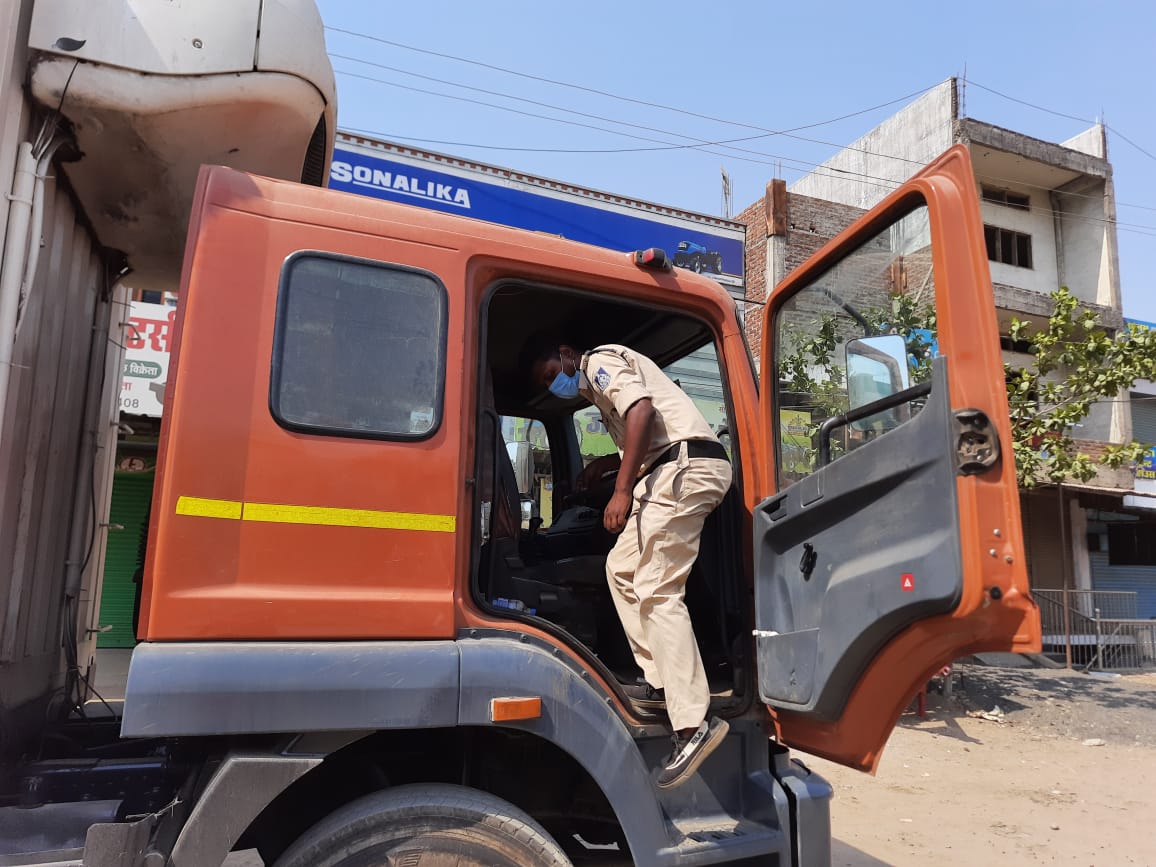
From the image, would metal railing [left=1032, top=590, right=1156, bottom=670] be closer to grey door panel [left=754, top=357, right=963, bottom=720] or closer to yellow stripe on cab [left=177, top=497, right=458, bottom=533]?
grey door panel [left=754, top=357, right=963, bottom=720]

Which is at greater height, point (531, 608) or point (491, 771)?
point (531, 608)

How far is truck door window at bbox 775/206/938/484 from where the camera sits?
7.32 ft

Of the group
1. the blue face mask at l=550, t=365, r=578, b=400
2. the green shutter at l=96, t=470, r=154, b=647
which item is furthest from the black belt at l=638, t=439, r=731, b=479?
the green shutter at l=96, t=470, r=154, b=647

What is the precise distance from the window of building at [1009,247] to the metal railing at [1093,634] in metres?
7.71

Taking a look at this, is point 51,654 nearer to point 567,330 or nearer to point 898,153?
point 567,330

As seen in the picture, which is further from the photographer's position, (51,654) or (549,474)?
(549,474)

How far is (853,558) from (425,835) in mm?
1391

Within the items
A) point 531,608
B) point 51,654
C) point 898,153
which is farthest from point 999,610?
point 898,153

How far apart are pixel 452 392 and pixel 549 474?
1.80m

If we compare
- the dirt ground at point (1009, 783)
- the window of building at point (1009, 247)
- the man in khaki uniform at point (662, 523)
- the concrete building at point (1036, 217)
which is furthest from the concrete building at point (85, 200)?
the window of building at point (1009, 247)

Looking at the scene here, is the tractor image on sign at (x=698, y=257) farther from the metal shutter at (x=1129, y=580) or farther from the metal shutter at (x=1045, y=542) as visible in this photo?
the metal shutter at (x=1129, y=580)

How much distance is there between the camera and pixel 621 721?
230 centimetres

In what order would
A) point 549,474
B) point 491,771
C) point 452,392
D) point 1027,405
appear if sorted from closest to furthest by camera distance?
point 452,392, point 491,771, point 549,474, point 1027,405

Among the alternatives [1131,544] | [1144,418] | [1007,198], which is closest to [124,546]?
[1007,198]
